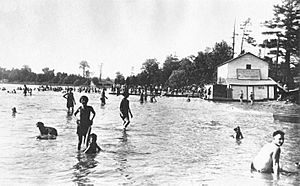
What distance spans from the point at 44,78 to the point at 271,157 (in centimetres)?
15331

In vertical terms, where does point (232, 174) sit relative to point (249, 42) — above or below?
below

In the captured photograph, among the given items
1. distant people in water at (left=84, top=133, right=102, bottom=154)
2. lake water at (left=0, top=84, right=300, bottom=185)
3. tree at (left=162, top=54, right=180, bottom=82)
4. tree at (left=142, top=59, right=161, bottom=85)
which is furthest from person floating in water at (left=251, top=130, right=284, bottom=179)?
tree at (left=162, top=54, right=180, bottom=82)

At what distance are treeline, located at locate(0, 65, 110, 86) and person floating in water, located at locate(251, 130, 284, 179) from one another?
11792 cm

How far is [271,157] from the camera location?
318 inches

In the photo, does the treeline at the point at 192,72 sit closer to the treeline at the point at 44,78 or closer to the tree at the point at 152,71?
the tree at the point at 152,71

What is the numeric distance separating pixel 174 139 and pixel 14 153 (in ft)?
19.7

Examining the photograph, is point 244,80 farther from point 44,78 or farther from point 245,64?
point 44,78

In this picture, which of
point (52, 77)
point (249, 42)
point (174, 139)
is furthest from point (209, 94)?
point (52, 77)

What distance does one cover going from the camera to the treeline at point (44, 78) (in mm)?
123238

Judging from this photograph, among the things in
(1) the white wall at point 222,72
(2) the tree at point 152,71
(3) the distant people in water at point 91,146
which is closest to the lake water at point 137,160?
(3) the distant people in water at point 91,146

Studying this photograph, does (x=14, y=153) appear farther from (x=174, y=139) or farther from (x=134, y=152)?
(x=174, y=139)

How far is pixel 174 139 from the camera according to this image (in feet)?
46.1

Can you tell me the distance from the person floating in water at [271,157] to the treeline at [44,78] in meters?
118

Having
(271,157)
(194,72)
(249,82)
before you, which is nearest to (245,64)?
(249,82)
